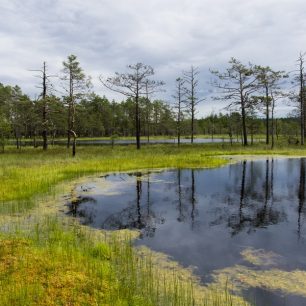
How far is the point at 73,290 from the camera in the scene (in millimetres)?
6082

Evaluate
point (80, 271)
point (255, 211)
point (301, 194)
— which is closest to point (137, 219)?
point (255, 211)

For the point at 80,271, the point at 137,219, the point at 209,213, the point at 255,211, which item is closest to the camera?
the point at 80,271

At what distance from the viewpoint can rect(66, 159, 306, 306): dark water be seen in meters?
8.89

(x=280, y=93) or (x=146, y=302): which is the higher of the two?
(x=280, y=93)

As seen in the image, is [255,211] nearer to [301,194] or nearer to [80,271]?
[301,194]

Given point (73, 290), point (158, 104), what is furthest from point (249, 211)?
point (158, 104)

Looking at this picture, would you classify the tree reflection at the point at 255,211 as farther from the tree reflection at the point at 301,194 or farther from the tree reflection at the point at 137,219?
the tree reflection at the point at 137,219

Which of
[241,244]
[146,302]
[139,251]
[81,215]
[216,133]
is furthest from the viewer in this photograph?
[216,133]

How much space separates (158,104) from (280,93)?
79.6 meters

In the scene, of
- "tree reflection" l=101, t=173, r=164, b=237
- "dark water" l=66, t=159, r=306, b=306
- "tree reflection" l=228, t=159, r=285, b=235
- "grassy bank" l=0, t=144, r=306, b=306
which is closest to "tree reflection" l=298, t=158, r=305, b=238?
"dark water" l=66, t=159, r=306, b=306

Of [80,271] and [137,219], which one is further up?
[80,271]

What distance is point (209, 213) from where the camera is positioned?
44.4 feet

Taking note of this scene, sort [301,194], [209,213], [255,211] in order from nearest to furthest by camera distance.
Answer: [209,213] → [255,211] → [301,194]

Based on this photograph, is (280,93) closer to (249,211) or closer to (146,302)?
Answer: (249,211)
